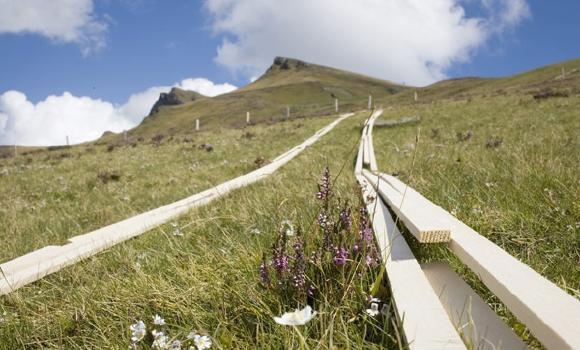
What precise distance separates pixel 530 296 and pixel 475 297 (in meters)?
0.47

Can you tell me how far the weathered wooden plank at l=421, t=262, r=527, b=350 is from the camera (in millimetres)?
1521

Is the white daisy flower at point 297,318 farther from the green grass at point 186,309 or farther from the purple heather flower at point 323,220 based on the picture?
the purple heather flower at point 323,220

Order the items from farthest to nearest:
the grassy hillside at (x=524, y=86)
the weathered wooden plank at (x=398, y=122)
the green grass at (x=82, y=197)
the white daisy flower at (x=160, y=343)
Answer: the grassy hillside at (x=524, y=86)
the weathered wooden plank at (x=398, y=122)
the green grass at (x=82, y=197)
the white daisy flower at (x=160, y=343)

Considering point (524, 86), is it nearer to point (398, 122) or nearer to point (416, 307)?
point (398, 122)

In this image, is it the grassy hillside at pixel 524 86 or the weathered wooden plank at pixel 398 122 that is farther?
the grassy hillside at pixel 524 86

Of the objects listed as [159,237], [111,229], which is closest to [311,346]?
[159,237]

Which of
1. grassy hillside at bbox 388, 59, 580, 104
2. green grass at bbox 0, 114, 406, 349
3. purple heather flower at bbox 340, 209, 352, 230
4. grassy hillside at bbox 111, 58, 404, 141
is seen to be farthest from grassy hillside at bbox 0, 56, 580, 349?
grassy hillside at bbox 111, 58, 404, 141

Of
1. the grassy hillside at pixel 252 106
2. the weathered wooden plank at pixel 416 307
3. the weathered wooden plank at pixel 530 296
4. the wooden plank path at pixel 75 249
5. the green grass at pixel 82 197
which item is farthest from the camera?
the grassy hillside at pixel 252 106

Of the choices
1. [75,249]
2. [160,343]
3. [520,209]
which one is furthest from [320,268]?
[75,249]

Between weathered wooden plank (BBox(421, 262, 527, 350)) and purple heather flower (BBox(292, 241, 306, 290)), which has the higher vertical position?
purple heather flower (BBox(292, 241, 306, 290))

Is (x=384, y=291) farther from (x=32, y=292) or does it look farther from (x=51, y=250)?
(x=51, y=250)

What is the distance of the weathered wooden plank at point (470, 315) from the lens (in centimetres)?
152

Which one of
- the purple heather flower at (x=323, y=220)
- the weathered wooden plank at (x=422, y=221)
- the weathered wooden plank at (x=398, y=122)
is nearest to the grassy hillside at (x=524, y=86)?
the weathered wooden plank at (x=398, y=122)

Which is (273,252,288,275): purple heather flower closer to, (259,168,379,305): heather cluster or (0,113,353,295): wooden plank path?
(259,168,379,305): heather cluster
